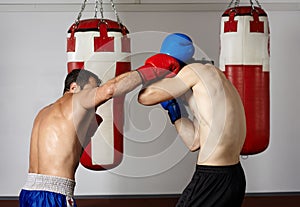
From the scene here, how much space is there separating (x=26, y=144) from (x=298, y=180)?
2633 millimetres

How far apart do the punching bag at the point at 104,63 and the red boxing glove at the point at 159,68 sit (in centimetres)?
84

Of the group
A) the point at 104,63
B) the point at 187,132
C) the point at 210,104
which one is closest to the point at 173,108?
the point at 187,132

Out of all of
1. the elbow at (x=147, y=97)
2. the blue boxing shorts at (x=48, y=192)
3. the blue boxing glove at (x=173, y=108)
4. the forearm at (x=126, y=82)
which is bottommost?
the blue boxing shorts at (x=48, y=192)

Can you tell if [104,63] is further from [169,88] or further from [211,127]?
[211,127]

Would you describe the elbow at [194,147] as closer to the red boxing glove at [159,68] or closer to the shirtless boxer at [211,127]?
the shirtless boxer at [211,127]

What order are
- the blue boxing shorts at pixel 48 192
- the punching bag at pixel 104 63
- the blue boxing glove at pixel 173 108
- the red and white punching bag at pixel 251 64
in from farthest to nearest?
the red and white punching bag at pixel 251 64
the punching bag at pixel 104 63
the blue boxing glove at pixel 173 108
the blue boxing shorts at pixel 48 192

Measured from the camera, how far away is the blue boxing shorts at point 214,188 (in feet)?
8.84

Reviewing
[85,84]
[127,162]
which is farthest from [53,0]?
[85,84]

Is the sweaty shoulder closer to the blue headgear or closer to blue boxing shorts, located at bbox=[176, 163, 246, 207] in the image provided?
the blue headgear

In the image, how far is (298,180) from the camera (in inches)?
201

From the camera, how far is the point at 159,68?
2629 millimetres

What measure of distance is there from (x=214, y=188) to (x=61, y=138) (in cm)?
87

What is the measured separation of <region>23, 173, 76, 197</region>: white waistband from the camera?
2.85 m

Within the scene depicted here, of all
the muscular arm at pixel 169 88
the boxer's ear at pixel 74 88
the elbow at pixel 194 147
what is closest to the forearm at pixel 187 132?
the elbow at pixel 194 147
